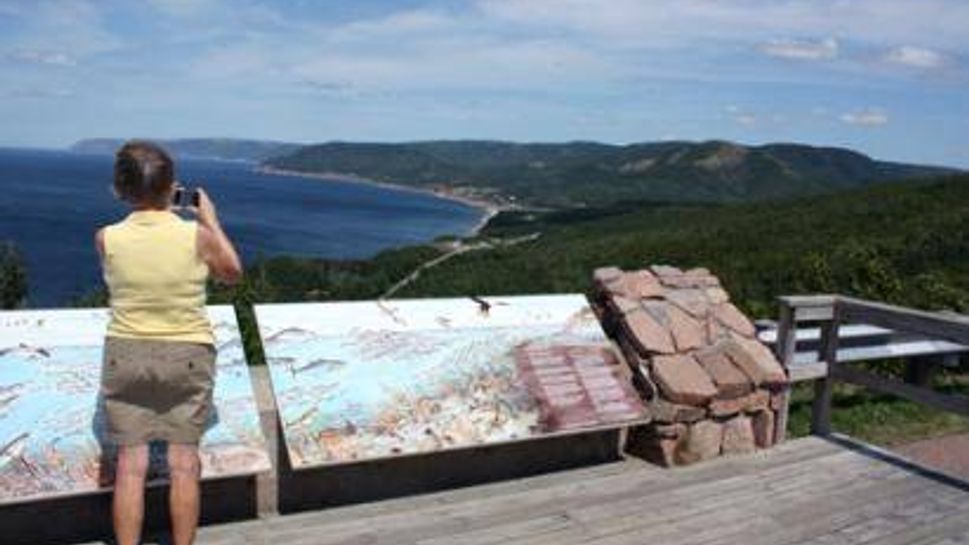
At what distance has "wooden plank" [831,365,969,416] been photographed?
625 cm

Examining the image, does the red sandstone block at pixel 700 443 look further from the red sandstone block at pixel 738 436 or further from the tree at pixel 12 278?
the tree at pixel 12 278

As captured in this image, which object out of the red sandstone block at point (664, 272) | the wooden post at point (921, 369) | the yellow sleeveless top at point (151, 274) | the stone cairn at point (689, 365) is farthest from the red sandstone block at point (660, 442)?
the wooden post at point (921, 369)

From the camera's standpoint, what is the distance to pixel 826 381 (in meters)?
6.94

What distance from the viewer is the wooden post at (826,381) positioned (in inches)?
272

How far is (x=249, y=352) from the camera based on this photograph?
7.96m

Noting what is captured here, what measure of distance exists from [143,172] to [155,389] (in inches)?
28.4

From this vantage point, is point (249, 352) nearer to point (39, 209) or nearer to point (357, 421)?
point (357, 421)

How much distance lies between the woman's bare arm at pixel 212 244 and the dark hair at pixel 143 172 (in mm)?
142

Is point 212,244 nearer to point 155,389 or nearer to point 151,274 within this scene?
point 151,274

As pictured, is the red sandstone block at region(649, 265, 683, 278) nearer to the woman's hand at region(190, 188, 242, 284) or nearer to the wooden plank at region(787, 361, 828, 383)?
the wooden plank at region(787, 361, 828, 383)

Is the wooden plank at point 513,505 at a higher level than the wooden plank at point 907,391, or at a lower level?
lower

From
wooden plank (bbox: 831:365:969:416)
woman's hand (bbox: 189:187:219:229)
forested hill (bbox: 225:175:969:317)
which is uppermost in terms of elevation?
woman's hand (bbox: 189:187:219:229)

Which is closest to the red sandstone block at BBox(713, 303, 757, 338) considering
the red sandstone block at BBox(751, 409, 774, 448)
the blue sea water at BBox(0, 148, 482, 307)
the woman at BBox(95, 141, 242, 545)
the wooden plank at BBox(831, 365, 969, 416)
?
the red sandstone block at BBox(751, 409, 774, 448)

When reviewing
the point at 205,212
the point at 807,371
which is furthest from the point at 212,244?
the point at 807,371
